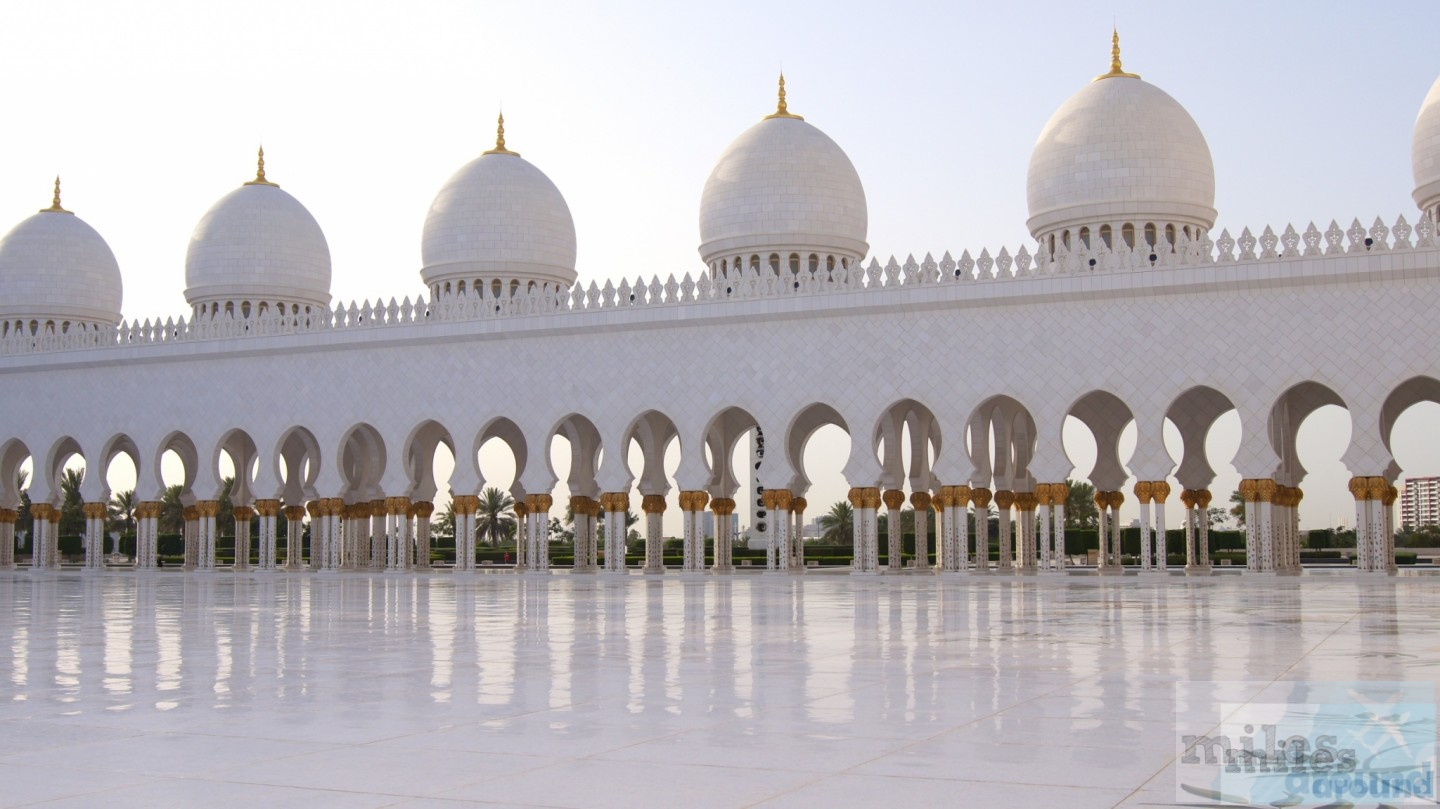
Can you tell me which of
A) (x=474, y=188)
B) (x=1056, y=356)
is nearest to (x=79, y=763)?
(x=1056, y=356)

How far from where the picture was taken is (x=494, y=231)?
80.5 ft

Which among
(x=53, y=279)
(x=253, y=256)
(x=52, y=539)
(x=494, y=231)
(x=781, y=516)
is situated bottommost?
(x=52, y=539)

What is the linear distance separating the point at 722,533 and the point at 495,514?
22336 mm

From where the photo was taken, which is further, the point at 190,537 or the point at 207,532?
the point at 190,537

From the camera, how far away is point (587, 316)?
21484mm

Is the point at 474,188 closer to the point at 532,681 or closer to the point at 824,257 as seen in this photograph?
the point at 824,257

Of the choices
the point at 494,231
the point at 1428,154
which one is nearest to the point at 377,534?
the point at 494,231

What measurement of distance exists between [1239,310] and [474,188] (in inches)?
513

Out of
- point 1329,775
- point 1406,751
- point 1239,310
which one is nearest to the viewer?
point 1329,775

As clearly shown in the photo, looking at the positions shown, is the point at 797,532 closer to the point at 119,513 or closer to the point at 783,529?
the point at 783,529

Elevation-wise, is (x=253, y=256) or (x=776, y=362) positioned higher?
(x=253, y=256)

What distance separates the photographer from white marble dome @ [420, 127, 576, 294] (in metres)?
24.5

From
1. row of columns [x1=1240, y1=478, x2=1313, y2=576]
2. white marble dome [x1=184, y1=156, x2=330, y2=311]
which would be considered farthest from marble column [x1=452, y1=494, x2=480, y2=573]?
row of columns [x1=1240, y1=478, x2=1313, y2=576]

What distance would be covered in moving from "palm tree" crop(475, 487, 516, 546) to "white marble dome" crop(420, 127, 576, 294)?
718 inches
